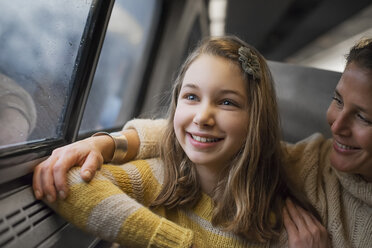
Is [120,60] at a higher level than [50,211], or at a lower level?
higher

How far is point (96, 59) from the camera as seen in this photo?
1.34 metres

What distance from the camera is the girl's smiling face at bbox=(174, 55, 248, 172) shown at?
1.01m

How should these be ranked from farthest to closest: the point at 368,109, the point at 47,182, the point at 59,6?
the point at 59,6 → the point at 368,109 → the point at 47,182

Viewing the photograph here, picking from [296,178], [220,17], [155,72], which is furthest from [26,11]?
[220,17]

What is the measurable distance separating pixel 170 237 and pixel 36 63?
723 millimetres

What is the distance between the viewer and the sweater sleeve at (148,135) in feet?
3.96

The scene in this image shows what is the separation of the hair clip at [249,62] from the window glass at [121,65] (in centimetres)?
88

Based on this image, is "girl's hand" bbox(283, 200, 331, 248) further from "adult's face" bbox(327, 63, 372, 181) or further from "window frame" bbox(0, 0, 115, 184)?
"window frame" bbox(0, 0, 115, 184)

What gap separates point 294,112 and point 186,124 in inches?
33.1

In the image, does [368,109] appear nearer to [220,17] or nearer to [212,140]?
[212,140]

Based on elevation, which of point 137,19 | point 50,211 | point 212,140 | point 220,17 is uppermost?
point 220,17

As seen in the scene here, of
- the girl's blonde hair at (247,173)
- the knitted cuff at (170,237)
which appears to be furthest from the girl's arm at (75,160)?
the knitted cuff at (170,237)

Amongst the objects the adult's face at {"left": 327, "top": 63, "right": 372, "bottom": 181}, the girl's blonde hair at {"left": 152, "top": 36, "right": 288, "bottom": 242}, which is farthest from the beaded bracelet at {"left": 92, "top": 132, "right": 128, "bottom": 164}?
the adult's face at {"left": 327, "top": 63, "right": 372, "bottom": 181}

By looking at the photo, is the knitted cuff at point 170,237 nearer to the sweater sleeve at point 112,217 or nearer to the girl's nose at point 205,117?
the sweater sleeve at point 112,217
